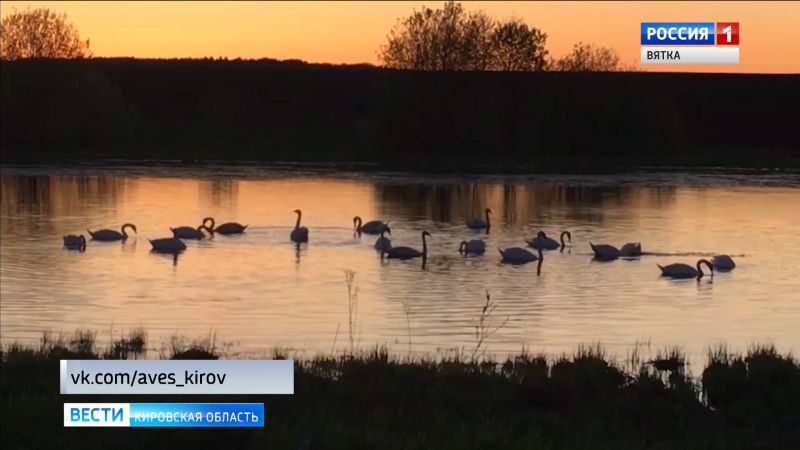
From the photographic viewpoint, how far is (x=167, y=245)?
70.1ft

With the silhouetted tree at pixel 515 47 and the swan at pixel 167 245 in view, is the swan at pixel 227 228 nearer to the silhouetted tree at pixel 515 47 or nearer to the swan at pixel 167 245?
the swan at pixel 167 245

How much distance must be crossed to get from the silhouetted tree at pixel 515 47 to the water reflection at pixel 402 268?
15.2 meters

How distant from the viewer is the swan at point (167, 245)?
21281 millimetres

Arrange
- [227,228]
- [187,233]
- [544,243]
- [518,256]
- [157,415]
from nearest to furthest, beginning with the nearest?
[157,415] < [518,256] < [544,243] < [187,233] < [227,228]

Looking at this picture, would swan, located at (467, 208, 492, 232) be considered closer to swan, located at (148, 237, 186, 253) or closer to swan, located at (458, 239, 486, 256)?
swan, located at (458, 239, 486, 256)

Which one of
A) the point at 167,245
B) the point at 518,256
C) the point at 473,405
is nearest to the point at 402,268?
the point at 518,256

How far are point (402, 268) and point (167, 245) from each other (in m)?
3.82

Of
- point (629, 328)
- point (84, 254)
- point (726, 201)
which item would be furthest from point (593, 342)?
point (726, 201)

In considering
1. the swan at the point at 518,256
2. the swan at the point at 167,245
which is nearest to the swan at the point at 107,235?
the swan at the point at 167,245

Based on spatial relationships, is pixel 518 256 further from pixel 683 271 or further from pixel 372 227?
pixel 372 227

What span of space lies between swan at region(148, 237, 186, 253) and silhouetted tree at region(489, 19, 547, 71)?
3104 cm

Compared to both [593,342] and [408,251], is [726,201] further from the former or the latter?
[593,342]

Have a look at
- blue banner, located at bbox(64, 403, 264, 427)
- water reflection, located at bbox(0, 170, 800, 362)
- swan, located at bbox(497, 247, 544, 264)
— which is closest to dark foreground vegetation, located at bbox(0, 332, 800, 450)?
blue banner, located at bbox(64, 403, 264, 427)

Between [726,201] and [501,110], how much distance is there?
16.8m
